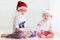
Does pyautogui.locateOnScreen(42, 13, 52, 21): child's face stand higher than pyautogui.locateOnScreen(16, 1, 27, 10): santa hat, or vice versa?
pyautogui.locateOnScreen(16, 1, 27, 10): santa hat

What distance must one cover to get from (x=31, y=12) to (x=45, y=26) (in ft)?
0.27

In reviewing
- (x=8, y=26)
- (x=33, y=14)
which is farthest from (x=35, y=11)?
(x=8, y=26)

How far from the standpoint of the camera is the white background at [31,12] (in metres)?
0.74

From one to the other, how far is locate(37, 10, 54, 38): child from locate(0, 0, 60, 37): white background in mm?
20

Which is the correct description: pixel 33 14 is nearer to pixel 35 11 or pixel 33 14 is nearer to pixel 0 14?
pixel 35 11

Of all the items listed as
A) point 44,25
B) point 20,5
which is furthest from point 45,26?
point 20,5

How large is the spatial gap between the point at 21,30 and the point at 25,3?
0.11 metres

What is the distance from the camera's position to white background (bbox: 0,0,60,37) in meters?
0.74

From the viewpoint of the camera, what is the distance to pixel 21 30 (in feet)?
2.32

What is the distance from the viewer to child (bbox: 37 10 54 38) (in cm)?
72

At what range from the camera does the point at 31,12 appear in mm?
754

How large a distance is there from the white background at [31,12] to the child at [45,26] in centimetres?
2

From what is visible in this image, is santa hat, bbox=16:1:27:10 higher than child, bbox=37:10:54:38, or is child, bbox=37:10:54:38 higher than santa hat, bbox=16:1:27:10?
santa hat, bbox=16:1:27:10

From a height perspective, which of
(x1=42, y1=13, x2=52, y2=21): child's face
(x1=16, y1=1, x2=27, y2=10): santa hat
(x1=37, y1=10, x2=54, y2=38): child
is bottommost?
(x1=37, y1=10, x2=54, y2=38): child
